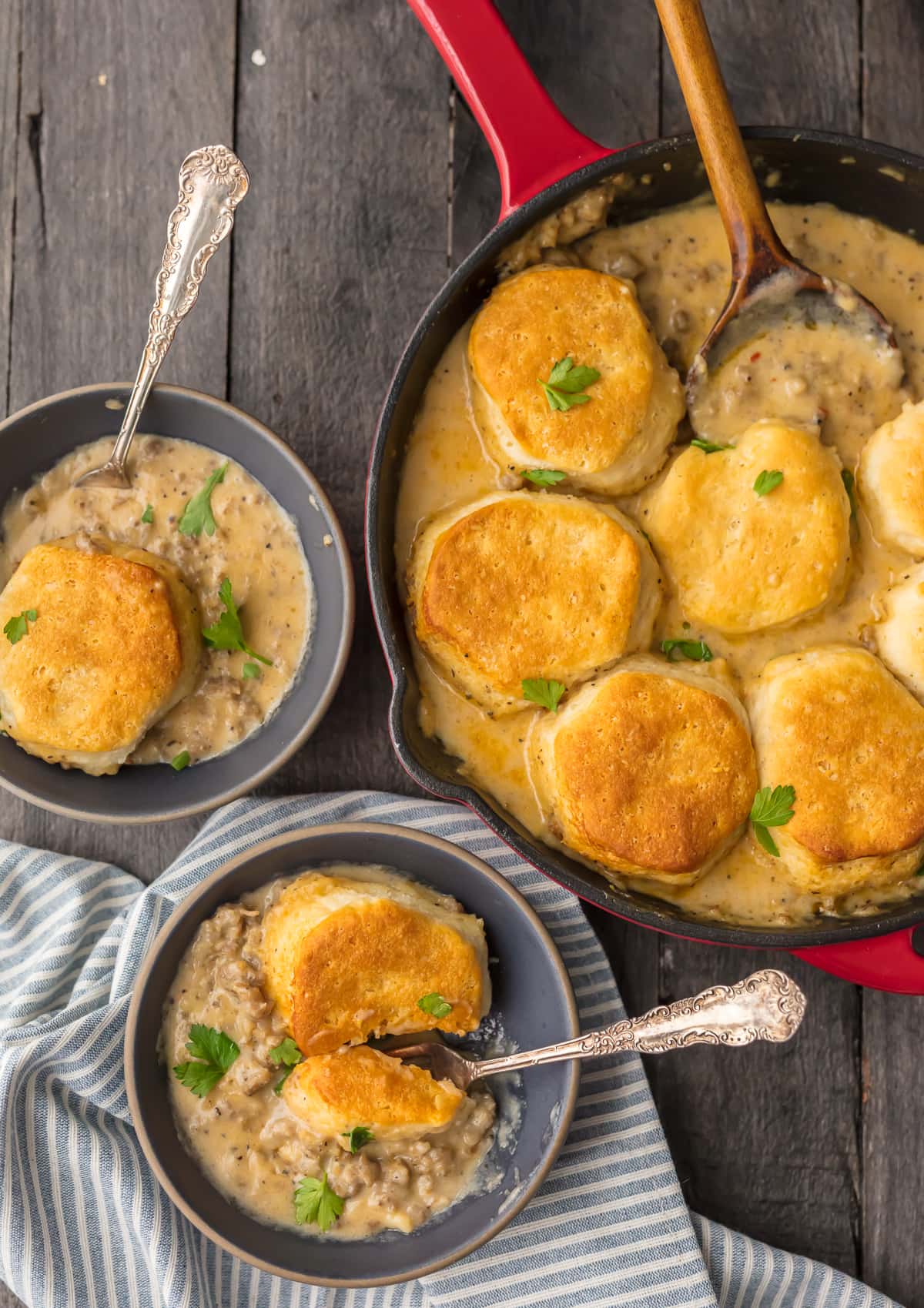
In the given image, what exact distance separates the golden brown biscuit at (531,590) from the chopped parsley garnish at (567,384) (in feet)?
0.68

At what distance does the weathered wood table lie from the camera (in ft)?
9.41

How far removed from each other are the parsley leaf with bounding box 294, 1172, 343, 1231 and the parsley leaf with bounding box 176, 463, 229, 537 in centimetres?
156

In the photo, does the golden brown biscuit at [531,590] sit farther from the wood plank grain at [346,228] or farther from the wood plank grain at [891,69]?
the wood plank grain at [891,69]

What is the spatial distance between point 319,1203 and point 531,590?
59.9 inches

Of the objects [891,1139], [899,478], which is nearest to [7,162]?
[899,478]

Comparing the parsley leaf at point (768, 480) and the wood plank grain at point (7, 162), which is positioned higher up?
the wood plank grain at point (7, 162)

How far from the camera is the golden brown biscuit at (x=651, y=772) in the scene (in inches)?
92.4

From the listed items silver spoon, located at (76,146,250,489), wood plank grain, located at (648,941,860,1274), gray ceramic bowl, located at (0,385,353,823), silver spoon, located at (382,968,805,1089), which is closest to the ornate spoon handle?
silver spoon, located at (382,968,805,1089)

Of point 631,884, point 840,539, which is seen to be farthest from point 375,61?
point 631,884

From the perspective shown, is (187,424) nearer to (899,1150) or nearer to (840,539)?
(840,539)

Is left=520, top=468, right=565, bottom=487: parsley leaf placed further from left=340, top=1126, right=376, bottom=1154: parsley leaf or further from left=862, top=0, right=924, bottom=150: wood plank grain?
left=340, top=1126, right=376, bottom=1154: parsley leaf

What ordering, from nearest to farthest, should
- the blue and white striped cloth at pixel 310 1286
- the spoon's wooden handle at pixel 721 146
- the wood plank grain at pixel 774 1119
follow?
the spoon's wooden handle at pixel 721 146
the blue and white striped cloth at pixel 310 1286
the wood plank grain at pixel 774 1119

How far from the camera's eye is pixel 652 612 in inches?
96.9

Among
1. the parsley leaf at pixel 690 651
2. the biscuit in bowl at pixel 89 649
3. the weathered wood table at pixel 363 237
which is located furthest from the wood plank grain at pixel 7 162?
the parsley leaf at pixel 690 651
